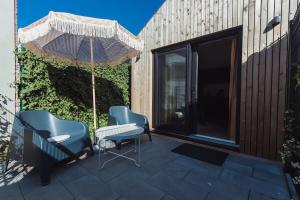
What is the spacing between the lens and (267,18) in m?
2.51

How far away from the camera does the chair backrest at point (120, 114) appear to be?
3.39 m

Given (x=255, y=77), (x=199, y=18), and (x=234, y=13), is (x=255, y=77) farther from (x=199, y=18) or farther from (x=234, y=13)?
(x=199, y=18)

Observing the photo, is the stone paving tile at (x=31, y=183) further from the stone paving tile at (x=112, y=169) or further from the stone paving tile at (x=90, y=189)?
the stone paving tile at (x=112, y=169)

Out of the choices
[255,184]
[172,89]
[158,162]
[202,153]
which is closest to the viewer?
[255,184]

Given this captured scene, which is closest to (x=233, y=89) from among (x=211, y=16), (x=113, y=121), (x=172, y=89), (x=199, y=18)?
(x=172, y=89)

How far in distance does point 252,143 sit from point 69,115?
3658mm

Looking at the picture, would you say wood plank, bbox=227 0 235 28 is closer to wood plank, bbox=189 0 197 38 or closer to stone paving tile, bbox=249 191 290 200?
wood plank, bbox=189 0 197 38

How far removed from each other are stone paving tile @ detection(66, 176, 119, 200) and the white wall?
1.97 m

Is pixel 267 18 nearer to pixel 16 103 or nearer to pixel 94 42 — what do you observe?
pixel 94 42

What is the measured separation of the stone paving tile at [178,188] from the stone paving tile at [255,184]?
1.46 ft

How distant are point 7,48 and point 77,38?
1.19 m

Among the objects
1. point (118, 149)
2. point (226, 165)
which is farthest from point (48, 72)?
point (226, 165)

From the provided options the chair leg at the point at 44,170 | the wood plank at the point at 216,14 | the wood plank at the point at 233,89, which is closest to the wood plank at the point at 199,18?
the wood plank at the point at 216,14

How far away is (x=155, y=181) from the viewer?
1.97 m
